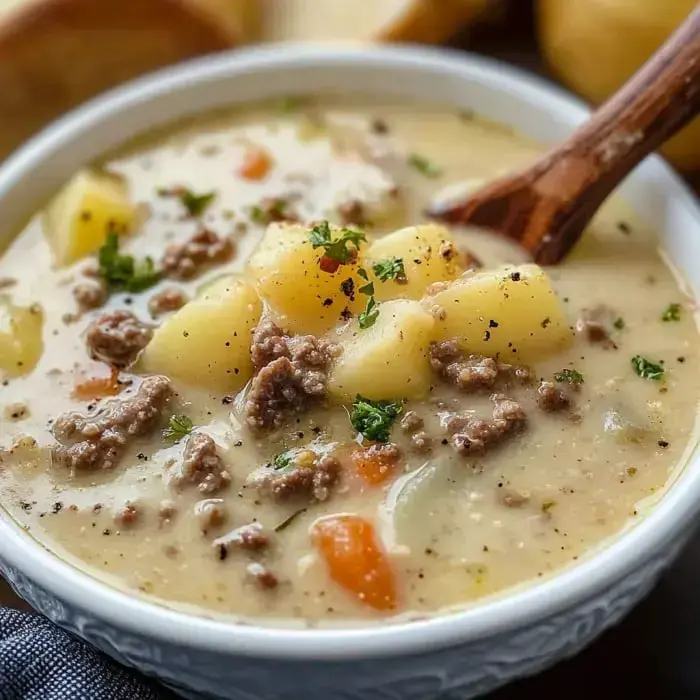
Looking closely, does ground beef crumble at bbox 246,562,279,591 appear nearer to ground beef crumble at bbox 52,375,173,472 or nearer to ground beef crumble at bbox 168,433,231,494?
ground beef crumble at bbox 168,433,231,494

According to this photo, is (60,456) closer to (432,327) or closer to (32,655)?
(32,655)

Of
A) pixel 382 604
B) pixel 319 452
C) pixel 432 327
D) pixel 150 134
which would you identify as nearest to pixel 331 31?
pixel 150 134

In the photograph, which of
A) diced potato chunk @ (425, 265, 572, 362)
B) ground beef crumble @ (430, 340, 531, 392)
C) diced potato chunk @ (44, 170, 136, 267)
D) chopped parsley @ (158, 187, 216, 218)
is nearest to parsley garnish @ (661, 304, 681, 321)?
diced potato chunk @ (425, 265, 572, 362)

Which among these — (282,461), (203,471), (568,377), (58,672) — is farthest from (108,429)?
(568,377)

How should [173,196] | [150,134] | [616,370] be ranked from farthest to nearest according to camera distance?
[150,134] → [173,196] → [616,370]

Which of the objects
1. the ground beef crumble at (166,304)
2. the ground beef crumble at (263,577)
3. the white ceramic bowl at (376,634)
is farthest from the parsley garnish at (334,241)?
the white ceramic bowl at (376,634)

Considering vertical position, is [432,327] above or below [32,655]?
above

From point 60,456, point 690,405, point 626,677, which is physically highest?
point 690,405
